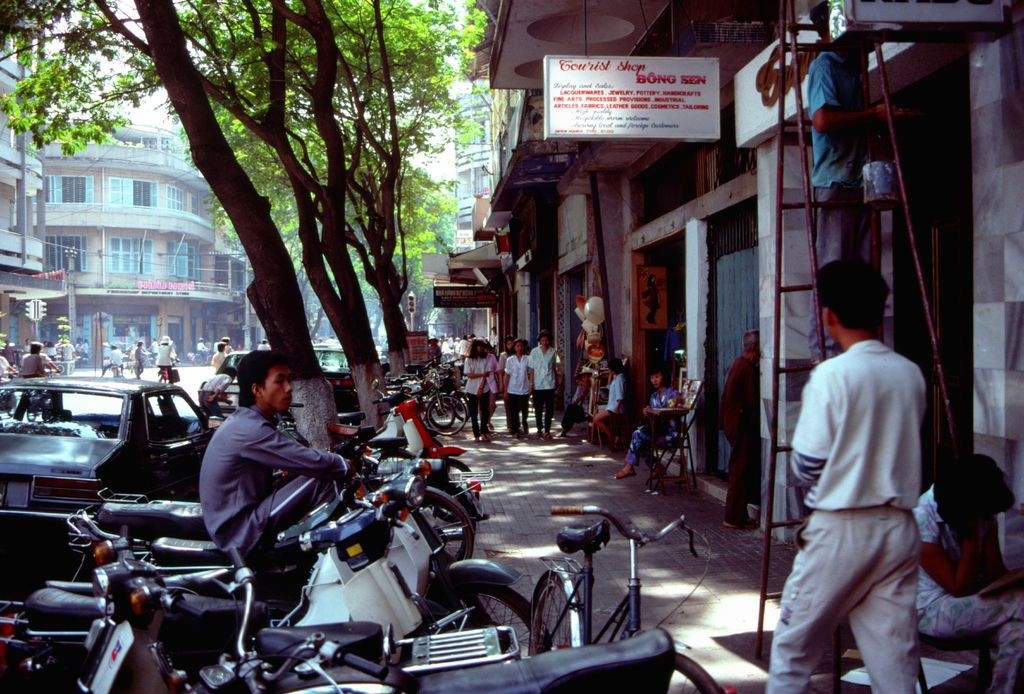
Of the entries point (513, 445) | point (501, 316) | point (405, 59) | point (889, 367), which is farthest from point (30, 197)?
point (889, 367)

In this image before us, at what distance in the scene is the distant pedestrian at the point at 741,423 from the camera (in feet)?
28.9

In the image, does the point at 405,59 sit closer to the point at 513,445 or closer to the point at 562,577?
the point at 513,445

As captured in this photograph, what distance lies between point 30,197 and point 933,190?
127ft

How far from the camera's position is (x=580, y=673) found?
2.48 m

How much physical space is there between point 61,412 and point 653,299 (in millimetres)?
8817

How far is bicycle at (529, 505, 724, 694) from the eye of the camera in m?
3.40

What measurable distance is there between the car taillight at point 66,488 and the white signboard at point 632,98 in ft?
16.0

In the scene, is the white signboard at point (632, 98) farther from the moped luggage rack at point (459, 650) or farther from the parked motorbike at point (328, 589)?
the moped luggage rack at point (459, 650)

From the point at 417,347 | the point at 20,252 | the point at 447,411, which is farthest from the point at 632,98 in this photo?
the point at 20,252

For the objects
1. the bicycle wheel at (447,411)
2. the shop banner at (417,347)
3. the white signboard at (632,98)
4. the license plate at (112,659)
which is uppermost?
the white signboard at (632,98)

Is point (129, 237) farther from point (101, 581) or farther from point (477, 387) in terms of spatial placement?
point (101, 581)

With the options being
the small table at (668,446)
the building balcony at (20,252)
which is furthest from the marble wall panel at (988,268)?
the building balcony at (20,252)

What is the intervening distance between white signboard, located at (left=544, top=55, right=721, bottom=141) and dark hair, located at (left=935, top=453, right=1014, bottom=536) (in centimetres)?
539

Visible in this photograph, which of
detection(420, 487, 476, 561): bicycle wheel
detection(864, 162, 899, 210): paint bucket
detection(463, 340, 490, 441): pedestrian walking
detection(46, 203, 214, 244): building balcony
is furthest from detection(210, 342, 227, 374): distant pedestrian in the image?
detection(46, 203, 214, 244): building balcony
